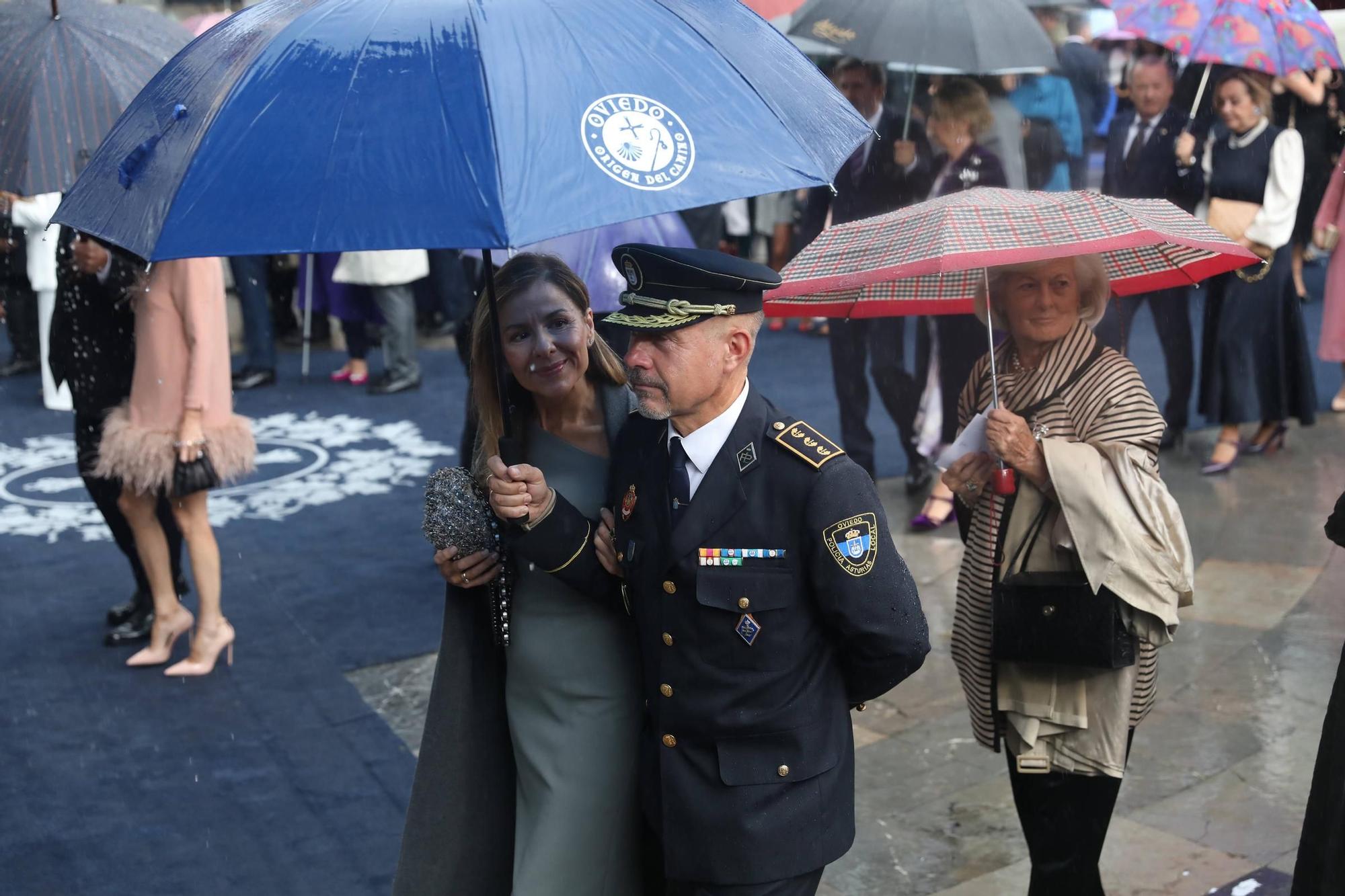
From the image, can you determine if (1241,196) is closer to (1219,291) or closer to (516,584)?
(1219,291)

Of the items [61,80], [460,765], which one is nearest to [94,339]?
[61,80]

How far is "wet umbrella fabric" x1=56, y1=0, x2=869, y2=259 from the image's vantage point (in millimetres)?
2521

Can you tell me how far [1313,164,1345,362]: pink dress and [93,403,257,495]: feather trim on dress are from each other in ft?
20.8

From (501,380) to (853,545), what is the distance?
83 centimetres

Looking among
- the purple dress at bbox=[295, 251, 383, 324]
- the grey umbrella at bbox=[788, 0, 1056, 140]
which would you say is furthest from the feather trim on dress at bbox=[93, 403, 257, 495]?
the purple dress at bbox=[295, 251, 383, 324]

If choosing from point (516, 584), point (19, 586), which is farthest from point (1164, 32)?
point (19, 586)

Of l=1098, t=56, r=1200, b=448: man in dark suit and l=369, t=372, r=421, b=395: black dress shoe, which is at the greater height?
l=1098, t=56, r=1200, b=448: man in dark suit

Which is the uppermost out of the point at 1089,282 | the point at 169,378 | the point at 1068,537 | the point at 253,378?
the point at 1089,282

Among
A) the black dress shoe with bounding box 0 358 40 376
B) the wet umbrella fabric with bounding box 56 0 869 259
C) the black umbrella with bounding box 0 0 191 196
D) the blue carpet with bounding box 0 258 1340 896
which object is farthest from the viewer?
the black dress shoe with bounding box 0 358 40 376

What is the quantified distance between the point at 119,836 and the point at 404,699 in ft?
4.09

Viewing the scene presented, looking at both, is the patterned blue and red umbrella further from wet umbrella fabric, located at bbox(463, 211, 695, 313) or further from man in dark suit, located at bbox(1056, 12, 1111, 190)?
man in dark suit, located at bbox(1056, 12, 1111, 190)

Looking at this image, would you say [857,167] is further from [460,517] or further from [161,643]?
[460,517]

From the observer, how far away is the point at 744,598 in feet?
9.23

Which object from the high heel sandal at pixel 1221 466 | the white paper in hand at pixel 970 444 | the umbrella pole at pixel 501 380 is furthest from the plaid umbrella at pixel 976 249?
the high heel sandal at pixel 1221 466
